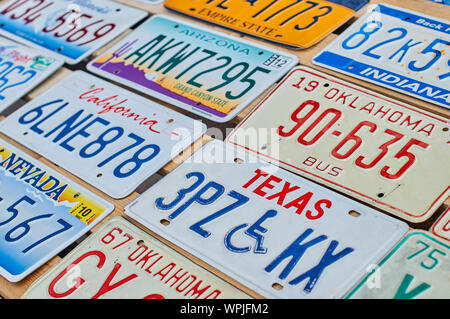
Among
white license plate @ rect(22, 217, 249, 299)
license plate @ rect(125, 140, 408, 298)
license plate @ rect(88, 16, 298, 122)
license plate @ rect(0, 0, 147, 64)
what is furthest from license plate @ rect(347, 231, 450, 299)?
license plate @ rect(0, 0, 147, 64)

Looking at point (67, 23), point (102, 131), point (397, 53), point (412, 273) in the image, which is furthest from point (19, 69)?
point (412, 273)

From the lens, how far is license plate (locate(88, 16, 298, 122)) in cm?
145

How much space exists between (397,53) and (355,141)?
0.35 meters

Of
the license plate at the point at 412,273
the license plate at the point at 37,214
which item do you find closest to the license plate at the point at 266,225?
the license plate at the point at 412,273

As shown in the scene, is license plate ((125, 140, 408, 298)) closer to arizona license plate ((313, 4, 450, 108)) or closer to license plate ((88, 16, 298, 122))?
license plate ((88, 16, 298, 122))

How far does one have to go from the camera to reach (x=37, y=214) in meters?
1.27

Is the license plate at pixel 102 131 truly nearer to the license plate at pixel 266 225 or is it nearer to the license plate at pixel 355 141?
the license plate at pixel 266 225

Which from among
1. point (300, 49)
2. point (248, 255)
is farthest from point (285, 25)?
point (248, 255)

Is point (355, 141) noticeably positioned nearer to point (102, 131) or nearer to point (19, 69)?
point (102, 131)

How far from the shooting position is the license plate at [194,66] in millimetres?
1448

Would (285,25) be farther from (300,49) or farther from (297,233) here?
(297,233)

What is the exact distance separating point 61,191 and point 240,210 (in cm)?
47

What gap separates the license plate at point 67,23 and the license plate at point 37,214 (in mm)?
501

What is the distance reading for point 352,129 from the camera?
1276 millimetres
